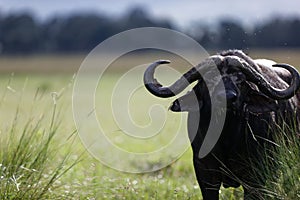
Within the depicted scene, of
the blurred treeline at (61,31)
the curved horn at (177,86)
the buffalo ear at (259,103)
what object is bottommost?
the blurred treeline at (61,31)

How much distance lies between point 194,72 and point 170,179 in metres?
3.35

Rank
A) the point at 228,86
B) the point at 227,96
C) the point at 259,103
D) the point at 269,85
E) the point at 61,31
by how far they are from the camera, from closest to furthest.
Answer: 1. the point at 227,96
2. the point at 228,86
3. the point at 269,85
4. the point at 259,103
5. the point at 61,31

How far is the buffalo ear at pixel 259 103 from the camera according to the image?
600 cm

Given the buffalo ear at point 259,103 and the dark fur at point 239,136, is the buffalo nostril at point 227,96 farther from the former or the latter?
the buffalo ear at point 259,103

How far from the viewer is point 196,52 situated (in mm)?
7324

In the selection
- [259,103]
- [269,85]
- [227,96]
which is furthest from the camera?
[259,103]

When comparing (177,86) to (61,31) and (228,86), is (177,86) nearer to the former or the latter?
(228,86)

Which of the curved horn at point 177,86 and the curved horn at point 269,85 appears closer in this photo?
the curved horn at point 269,85

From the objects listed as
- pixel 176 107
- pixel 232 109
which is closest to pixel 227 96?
pixel 232 109

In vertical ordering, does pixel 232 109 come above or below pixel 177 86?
below

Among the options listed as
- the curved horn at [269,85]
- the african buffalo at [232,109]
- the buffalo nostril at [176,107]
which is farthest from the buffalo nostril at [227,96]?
the buffalo nostril at [176,107]

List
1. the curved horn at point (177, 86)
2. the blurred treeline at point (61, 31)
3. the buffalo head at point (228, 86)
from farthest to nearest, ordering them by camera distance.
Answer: the blurred treeline at point (61, 31)
the curved horn at point (177, 86)
the buffalo head at point (228, 86)

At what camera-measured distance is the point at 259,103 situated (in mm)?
6047

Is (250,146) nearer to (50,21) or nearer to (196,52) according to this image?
(196,52)
